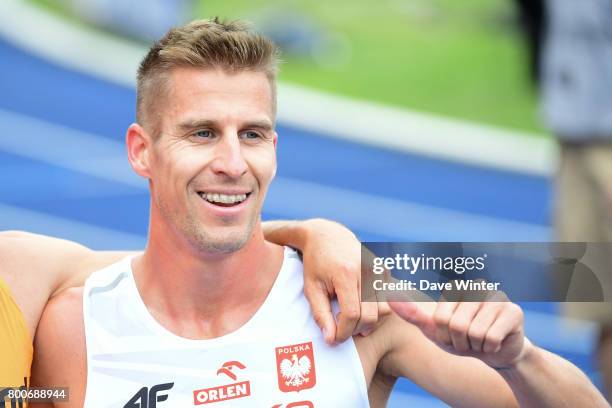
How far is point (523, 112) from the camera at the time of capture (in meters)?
12.0

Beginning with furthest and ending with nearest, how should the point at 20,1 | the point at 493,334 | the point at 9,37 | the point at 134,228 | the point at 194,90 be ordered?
the point at 20,1 < the point at 9,37 < the point at 134,228 < the point at 194,90 < the point at 493,334

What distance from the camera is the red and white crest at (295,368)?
2.75 meters

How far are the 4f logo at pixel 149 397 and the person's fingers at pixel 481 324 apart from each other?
781 mm

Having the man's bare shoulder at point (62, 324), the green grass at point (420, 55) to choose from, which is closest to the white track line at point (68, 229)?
the green grass at point (420, 55)

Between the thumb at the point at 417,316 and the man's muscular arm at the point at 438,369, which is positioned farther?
the man's muscular arm at the point at 438,369

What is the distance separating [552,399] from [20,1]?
1182cm

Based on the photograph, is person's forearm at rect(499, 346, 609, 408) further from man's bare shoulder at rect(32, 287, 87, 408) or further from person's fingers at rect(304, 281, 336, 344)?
man's bare shoulder at rect(32, 287, 87, 408)

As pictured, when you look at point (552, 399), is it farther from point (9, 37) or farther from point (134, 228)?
point (9, 37)

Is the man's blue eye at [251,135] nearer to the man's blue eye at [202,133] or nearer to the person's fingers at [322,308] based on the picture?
the man's blue eye at [202,133]

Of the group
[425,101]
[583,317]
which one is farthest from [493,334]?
[425,101]

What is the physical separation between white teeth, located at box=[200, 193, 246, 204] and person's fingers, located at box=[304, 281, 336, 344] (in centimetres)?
31

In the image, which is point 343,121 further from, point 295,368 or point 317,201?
point 295,368

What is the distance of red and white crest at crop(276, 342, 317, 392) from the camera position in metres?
2.75

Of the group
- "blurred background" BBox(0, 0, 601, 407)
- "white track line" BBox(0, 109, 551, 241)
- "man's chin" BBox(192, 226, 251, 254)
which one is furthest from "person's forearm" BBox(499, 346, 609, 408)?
"white track line" BBox(0, 109, 551, 241)
